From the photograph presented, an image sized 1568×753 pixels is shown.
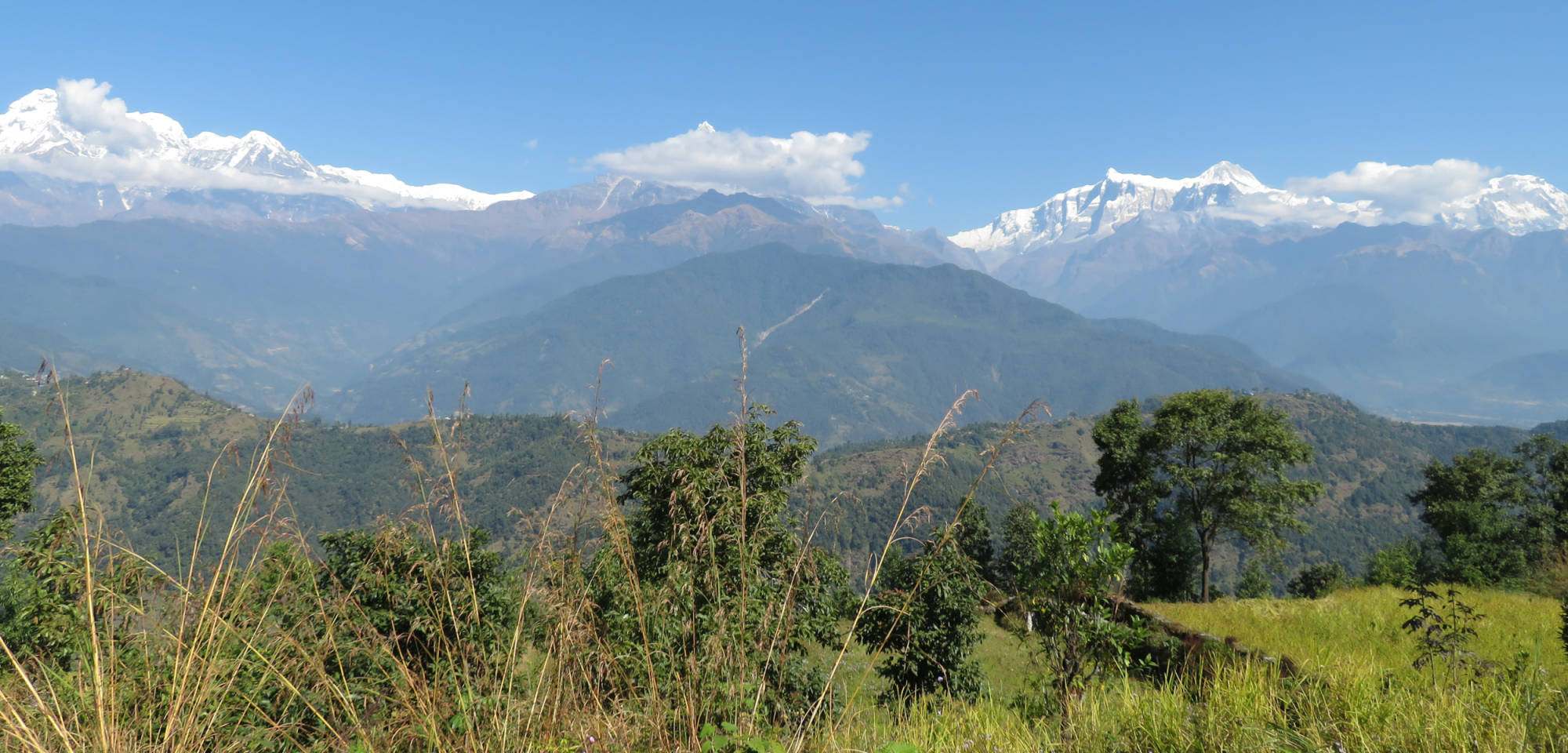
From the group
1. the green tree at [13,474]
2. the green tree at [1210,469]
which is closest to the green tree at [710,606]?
the green tree at [13,474]

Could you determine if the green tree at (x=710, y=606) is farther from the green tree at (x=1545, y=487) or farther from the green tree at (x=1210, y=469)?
the green tree at (x=1545, y=487)

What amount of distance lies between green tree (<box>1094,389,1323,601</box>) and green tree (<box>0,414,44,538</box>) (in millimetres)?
32352

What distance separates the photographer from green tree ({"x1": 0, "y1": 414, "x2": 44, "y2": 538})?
18047 mm

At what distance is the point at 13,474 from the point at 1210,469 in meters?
37.7

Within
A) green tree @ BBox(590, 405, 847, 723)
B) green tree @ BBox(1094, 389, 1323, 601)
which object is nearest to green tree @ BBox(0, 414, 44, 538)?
green tree @ BBox(590, 405, 847, 723)

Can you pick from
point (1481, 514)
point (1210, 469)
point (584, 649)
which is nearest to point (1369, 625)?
point (584, 649)

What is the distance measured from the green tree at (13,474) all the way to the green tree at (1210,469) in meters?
32.4

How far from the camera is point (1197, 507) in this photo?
26.8 m

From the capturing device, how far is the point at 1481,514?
112 ft

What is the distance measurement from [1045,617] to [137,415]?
271 m

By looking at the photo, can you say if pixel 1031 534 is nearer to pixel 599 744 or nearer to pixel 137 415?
pixel 599 744

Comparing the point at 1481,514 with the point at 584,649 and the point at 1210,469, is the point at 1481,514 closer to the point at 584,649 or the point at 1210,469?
the point at 1210,469

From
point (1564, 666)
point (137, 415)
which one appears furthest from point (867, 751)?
point (137, 415)

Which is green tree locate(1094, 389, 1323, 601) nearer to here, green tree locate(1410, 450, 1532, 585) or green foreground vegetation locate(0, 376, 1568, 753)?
green tree locate(1410, 450, 1532, 585)
